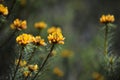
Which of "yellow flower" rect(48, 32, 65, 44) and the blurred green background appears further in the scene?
the blurred green background

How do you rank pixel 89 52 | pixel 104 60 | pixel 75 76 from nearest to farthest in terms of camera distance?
pixel 104 60 < pixel 89 52 < pixel 75 76

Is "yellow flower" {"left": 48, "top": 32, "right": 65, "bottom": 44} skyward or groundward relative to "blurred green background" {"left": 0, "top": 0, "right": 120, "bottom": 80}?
skyward

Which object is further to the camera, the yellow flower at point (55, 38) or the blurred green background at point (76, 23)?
the blurred green background at point (76, 23)

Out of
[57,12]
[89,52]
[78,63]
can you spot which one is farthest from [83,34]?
[89,52]

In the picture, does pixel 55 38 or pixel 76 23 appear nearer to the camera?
pixel 55 38

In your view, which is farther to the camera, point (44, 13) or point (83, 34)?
point (83, 34)

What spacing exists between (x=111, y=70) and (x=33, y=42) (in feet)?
2.72

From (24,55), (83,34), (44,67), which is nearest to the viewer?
(24,55)

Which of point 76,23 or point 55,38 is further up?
point 55,38

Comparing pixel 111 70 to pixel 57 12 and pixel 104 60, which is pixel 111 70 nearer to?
pixel 104 60

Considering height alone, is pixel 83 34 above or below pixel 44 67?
below

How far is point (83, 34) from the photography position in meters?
8.63

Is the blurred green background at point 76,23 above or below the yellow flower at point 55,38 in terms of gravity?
below

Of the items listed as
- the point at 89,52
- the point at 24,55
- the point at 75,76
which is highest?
the point at 24,55
